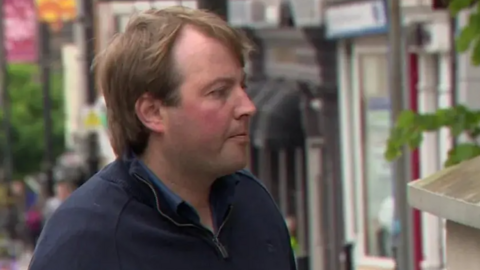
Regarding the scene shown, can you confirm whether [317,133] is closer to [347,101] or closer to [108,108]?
A: [347,101]

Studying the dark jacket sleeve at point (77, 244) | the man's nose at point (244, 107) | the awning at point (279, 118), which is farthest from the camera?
the awning at point (279, 118)

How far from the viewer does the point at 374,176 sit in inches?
435

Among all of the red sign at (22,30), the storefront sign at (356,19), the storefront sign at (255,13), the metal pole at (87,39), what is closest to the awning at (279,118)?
the storefront sign at (255,13)

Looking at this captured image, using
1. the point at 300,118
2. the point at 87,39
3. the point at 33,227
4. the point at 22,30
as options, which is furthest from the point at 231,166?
the point at 22,30

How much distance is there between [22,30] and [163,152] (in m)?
18.9

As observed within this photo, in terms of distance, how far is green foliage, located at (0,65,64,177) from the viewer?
41938 millimetres

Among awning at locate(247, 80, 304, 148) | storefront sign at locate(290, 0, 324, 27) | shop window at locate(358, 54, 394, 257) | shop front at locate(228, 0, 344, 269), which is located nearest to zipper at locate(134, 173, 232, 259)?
shop window at locate(358, 54, 394, 257)

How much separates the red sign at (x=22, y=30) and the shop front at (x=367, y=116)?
407 inches

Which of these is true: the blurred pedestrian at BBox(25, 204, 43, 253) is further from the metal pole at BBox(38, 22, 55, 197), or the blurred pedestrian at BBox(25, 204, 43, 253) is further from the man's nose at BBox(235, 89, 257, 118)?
the man's nose at BBox(235, 89, 257, 118)

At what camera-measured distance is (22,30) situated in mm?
20812

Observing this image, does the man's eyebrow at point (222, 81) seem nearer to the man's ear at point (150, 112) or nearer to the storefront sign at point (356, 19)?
the man's ear at point (150, 112)

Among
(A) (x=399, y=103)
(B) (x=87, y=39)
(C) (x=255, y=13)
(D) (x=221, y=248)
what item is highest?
(D) (x=221, y=248)

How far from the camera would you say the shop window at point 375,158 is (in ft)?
35.3

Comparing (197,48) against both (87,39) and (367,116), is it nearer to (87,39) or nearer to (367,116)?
(367,116)
